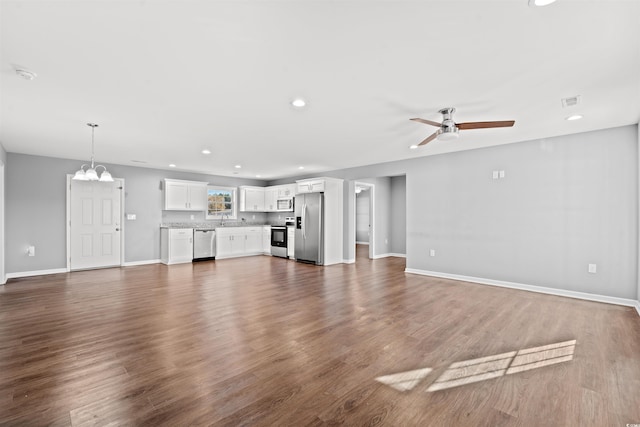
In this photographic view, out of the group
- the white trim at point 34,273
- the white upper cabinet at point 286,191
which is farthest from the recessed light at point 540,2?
the white trim at point 34,273

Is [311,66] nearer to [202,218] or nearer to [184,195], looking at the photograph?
[184,195]

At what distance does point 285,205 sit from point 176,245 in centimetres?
331

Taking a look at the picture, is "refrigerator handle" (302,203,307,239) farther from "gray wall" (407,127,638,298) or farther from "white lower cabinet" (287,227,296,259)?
"gray wall" (407,127,638,298)

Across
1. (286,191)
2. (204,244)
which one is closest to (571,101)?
(286,191)

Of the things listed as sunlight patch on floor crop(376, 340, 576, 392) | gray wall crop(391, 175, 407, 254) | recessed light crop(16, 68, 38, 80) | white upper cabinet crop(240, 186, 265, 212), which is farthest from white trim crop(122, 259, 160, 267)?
sunlight patch on floor crop(376, 340, 576, 392)

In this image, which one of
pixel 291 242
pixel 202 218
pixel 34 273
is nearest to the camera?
pixel 34 273

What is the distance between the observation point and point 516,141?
496cm

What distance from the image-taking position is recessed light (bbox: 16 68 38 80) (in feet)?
8.03

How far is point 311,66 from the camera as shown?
2.43 metres

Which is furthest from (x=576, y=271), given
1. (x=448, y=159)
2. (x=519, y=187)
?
(x=448, y=159)

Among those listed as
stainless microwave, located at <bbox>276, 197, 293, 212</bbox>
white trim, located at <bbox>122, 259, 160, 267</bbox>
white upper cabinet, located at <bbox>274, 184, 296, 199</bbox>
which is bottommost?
white trim, located at <bbox>122, 259, 160, 267</bbox>

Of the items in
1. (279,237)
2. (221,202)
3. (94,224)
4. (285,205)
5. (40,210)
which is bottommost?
(279,237)

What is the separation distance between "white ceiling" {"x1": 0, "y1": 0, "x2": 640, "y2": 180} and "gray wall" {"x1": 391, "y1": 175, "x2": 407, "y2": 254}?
440 cm

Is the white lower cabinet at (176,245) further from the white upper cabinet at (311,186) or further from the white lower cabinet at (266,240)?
the white upper cabinet at (311,186)
